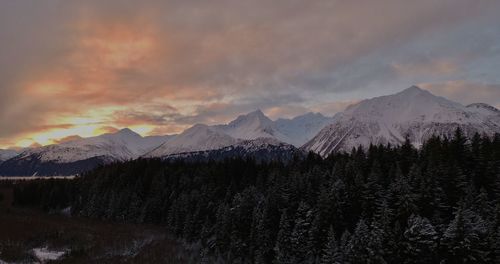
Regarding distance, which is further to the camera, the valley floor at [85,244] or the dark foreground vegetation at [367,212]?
the valley floor at [85,244]

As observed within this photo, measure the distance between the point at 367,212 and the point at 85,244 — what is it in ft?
164

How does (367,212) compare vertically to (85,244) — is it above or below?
above

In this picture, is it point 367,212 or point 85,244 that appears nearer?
point 367,212

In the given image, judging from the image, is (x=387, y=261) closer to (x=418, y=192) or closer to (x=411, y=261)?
(x=411, y=261)

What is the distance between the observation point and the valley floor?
6806cm

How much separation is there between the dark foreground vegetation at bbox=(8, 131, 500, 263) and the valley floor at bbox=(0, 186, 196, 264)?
19.4 feet

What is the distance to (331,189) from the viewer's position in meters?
64.1

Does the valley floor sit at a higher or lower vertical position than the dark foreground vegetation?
lower

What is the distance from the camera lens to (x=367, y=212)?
60594 millimetres

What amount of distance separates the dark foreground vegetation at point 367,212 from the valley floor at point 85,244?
5921 millimetres

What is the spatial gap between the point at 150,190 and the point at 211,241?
55.1 m

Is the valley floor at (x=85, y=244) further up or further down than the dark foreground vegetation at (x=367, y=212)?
further down

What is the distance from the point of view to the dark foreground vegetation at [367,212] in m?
49.2

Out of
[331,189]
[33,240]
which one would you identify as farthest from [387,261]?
[33,240]
